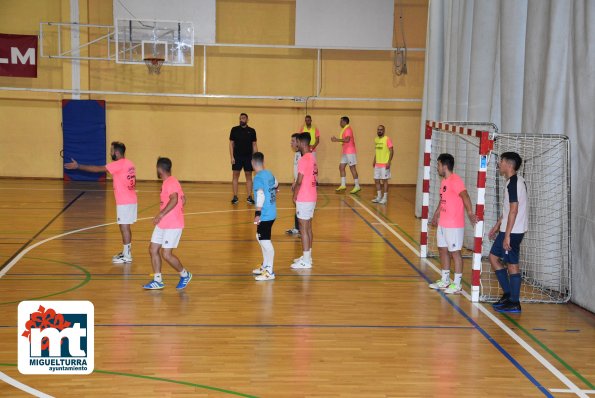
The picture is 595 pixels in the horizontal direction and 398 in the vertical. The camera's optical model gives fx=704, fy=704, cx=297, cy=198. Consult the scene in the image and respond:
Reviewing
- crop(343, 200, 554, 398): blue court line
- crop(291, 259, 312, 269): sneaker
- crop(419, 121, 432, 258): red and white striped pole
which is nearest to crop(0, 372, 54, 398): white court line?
crop(343, 200, 554, 398): blue court line

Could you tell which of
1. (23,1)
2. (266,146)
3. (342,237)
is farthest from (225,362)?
(23,1)

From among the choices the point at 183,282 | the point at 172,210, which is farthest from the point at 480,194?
the point at 183,282

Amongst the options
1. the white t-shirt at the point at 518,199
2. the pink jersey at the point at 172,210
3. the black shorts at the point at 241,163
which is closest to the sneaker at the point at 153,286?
the pink jersey at the point at 172,210

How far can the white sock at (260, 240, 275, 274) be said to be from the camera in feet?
33.5

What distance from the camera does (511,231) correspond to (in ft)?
Result: 29.4

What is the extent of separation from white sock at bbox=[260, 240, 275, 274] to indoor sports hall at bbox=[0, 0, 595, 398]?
30 mm

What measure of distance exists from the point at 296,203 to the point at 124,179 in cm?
268

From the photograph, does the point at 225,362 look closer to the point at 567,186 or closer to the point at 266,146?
the point at 567,186

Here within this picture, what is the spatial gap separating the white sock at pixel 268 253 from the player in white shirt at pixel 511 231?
123 inches

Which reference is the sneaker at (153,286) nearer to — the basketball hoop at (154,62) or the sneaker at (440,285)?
the sneaker at (440,285)

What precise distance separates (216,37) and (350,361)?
53.2 ft

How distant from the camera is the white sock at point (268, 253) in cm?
1022

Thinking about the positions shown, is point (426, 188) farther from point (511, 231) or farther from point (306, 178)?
point (511, 231)

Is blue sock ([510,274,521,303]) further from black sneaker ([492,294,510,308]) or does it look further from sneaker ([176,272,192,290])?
sneaker ([176,272,192,290])
